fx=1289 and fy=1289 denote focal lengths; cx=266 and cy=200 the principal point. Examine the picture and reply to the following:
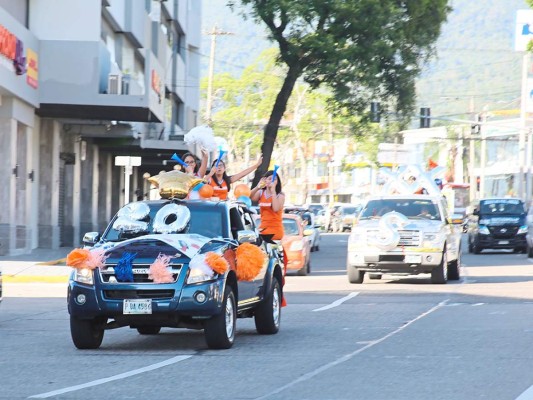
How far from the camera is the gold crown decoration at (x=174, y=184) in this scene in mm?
14805

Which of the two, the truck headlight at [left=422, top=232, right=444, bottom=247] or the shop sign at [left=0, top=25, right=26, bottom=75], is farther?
the shop sign at [left=0, top=25, right=26, bottom=75]

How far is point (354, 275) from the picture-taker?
25.8 meters

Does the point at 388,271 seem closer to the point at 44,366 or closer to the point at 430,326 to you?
the point at 430,326

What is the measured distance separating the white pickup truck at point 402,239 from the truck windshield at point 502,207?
19555 mm

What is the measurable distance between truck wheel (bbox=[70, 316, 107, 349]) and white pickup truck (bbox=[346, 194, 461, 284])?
39.2ft

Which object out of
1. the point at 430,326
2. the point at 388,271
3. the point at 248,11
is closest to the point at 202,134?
the point at 430,326

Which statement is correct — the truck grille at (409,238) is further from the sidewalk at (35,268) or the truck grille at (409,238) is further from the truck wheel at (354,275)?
the sidewalk at (35,268)

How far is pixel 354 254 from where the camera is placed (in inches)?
999

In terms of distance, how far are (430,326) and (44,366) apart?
5.77 meters

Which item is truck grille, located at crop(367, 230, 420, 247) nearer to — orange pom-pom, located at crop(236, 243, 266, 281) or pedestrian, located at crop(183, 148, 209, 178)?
pedestrian, located at crop(183, 148, 209, 178)

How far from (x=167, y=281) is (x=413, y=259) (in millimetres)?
12533

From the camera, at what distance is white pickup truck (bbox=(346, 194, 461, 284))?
25.0m

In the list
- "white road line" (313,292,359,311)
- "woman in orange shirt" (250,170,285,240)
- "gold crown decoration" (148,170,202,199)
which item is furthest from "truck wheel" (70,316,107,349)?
A: "white road line" (313,292,359,311)

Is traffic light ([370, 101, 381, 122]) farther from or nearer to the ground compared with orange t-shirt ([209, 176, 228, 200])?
farther from the ground
